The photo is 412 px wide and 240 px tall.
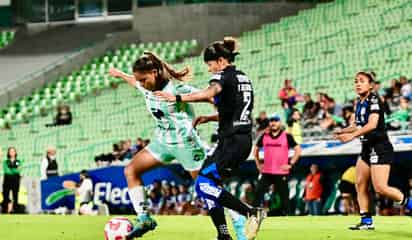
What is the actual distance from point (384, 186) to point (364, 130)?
808 mm

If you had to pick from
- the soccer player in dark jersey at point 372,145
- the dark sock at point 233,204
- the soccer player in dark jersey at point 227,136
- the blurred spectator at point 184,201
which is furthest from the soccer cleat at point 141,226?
the blurred spectator at point 184,201

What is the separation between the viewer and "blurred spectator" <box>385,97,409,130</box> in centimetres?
2284

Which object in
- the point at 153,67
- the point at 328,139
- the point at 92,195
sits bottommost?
the point at 92,195

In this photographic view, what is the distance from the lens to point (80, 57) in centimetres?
4441

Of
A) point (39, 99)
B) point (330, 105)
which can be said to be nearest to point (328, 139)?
point (330, 105)

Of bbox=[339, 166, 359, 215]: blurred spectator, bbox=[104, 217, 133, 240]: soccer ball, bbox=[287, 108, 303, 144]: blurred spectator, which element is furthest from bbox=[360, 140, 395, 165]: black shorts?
bbox=[287, 108, 303, 144]: blurred spectator

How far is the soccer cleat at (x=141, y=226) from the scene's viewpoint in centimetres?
1302

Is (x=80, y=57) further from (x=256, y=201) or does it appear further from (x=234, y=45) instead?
(x=234, y=45)

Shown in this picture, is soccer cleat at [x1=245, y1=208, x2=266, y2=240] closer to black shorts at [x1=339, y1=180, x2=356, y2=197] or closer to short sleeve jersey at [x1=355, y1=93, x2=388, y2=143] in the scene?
short sleeve jersey at [x1=355, y1=93, x2=388, y2=143]

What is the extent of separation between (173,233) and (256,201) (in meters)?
4.48

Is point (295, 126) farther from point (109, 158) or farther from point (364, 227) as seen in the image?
point (364, 227)

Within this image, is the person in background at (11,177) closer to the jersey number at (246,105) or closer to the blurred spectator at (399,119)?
the blurred spectator at (399,119)

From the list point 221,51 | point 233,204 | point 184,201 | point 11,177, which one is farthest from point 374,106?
point 11,177

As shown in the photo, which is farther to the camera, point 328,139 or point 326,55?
point 326,55
